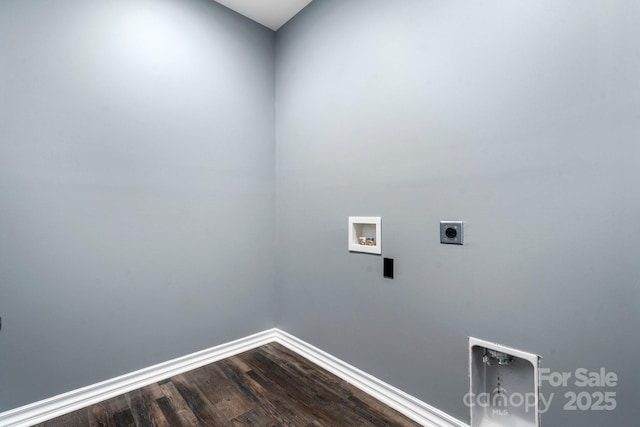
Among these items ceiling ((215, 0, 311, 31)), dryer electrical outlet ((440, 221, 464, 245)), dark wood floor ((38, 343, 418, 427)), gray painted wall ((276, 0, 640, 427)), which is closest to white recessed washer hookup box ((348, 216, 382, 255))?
gray painted wall ((276, 0, 640, 427))

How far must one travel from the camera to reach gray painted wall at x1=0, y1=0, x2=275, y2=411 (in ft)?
4.74

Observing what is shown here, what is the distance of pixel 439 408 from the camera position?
141 centimetres

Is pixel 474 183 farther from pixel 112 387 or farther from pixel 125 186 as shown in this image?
pixel 112 387

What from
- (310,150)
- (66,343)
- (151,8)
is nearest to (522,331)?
(310,150)

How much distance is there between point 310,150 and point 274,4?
Result: 1.12 m

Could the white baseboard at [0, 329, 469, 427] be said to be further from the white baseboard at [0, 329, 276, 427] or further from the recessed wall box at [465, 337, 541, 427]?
the recessed wall box at [465, 337, 541, 427]

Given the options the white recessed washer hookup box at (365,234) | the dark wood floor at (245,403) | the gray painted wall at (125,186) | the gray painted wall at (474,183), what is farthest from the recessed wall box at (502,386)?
the gray painted wall at (125,186)

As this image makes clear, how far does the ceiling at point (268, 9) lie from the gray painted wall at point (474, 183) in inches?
6.5

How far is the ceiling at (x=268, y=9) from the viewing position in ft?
6.87

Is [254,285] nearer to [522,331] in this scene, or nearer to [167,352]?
[167,352]

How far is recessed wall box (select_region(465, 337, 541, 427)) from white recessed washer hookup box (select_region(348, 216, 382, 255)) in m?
0.66

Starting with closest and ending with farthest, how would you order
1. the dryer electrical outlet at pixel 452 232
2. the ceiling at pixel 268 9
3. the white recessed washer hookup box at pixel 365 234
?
the dryer electrical outlet at pixel 452 232, the white recessed washer hookup box at pixel 365 234, the ceiling at pixel 268 9

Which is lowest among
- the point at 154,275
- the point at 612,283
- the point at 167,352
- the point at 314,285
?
the point at 167,352

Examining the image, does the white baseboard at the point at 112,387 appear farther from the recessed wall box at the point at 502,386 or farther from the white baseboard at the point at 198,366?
the recessed wall box at the point at 502,386
